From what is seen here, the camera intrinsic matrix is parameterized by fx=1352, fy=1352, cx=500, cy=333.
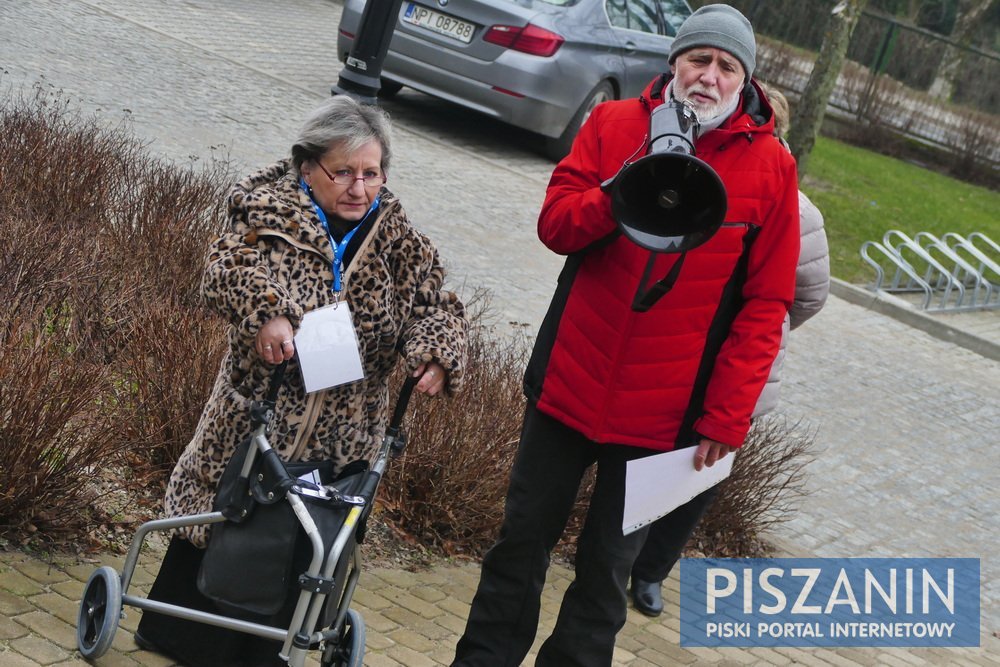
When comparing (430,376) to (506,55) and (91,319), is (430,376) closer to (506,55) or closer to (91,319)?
(91,319)

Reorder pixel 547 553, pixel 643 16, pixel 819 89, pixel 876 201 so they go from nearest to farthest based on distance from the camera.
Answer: pixel 547 553 → pixel 643 16 → pixel 819 89 → pixel 876 201

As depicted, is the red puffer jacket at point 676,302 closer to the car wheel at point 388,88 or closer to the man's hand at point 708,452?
the man's hand at point 708,452

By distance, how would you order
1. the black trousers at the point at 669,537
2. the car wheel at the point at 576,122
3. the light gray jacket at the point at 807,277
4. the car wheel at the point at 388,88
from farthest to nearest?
the car wheel at the point at 388,88 < the car wheel at the point at 576,122 < the black trousers at the point at 669,537 < the light gray jacket at the point at 807,277

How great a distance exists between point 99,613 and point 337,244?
120 centimetres

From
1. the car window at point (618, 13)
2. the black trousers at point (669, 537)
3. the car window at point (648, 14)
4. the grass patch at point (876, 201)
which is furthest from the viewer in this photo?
the grass patch at point (876, 201)

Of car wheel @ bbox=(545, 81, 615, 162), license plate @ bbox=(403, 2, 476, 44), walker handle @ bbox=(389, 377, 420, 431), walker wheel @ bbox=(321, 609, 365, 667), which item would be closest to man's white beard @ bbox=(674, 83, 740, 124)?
walker handle @ bbox=(389, 377, 420, 431)

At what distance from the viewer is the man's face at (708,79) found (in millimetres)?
3588

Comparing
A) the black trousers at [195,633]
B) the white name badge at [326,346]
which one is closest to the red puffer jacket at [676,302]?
the white name badge at [326,346]

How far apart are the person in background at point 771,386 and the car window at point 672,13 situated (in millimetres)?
9608

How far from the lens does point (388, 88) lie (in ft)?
45.1

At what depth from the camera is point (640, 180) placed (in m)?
3.48

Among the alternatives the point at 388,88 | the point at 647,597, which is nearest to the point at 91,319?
the point at 647,597

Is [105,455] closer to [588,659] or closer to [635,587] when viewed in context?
[588,659]

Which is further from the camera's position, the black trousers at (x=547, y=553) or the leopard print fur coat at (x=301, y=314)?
the black trousers at (x=547, y=553)
